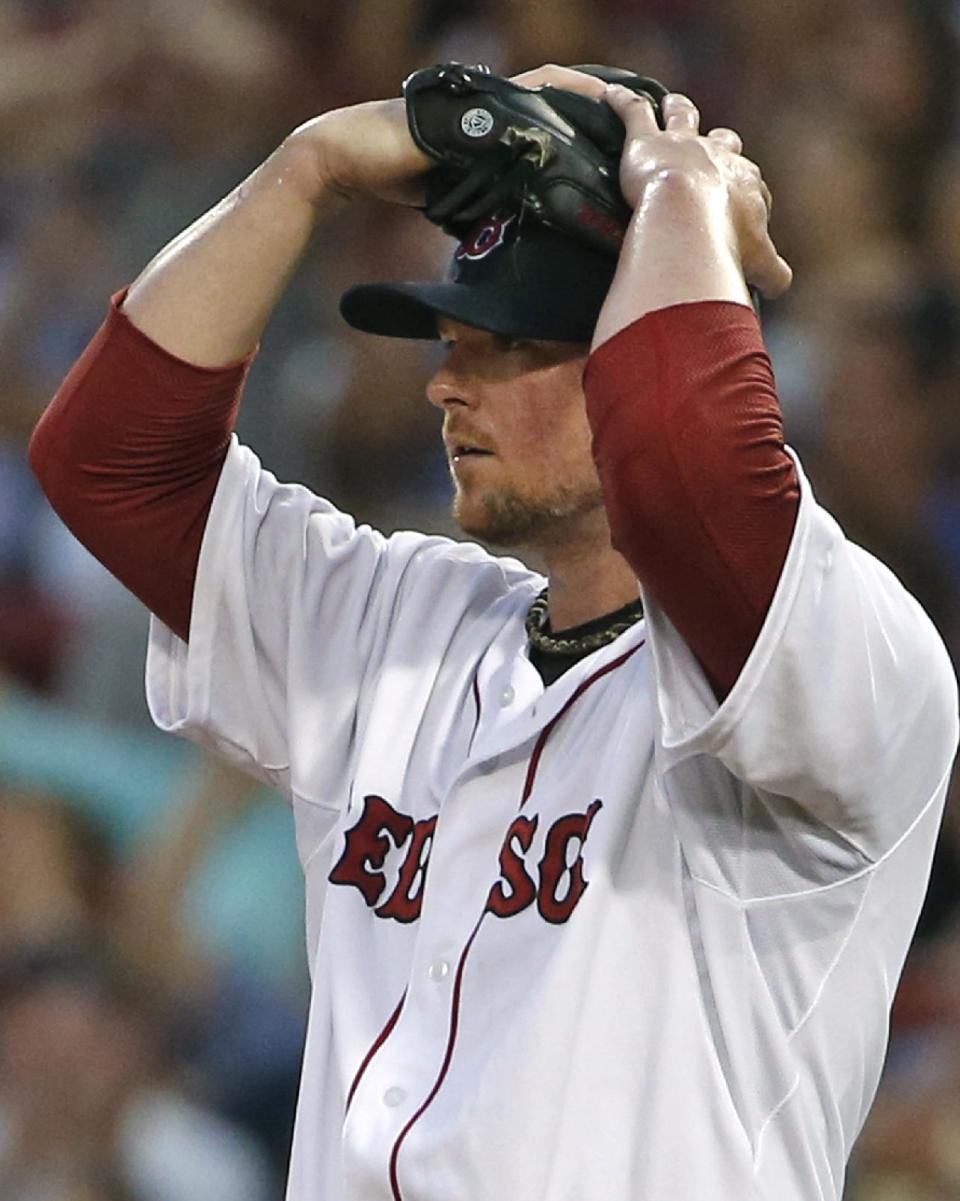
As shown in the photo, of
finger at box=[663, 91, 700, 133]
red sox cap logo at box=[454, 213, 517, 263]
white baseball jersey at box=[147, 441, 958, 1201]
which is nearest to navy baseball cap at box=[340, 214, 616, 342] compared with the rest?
red sox cap logo at box=[454, 213, 517, 263]

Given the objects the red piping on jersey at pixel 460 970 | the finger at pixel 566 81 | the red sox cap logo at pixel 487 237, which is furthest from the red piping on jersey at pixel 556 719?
the finger at pixel 566 81

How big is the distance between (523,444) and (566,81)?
281 millimetres

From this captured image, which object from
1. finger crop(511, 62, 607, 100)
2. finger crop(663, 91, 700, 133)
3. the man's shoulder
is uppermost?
finger crop(511, 62, 607, 100)

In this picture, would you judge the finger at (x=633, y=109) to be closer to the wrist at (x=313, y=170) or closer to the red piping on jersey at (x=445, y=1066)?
→ the wrist at (x=313, y=170)

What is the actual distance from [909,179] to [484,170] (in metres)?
1.94

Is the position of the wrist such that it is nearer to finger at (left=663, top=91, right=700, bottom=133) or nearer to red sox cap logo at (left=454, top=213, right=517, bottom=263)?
red sox cap logo at (left=454, top=213, right=517, bottom=263)

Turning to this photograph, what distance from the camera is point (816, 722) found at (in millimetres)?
1229

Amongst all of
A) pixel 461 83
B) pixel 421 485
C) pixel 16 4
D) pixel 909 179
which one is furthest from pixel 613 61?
pixel 461 83

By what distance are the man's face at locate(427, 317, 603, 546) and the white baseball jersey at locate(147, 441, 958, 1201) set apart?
11 centimetres

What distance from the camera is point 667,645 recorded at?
1284mm

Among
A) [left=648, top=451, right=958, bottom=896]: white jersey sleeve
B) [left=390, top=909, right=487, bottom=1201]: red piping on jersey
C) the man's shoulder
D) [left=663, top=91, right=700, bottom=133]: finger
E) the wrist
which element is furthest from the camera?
the man's shoulder

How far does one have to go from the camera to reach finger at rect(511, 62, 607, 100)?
5.13ft

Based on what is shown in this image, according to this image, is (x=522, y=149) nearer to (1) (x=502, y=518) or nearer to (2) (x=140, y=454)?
(1) (x=502, y=518)

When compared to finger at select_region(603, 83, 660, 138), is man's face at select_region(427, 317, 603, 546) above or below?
below
